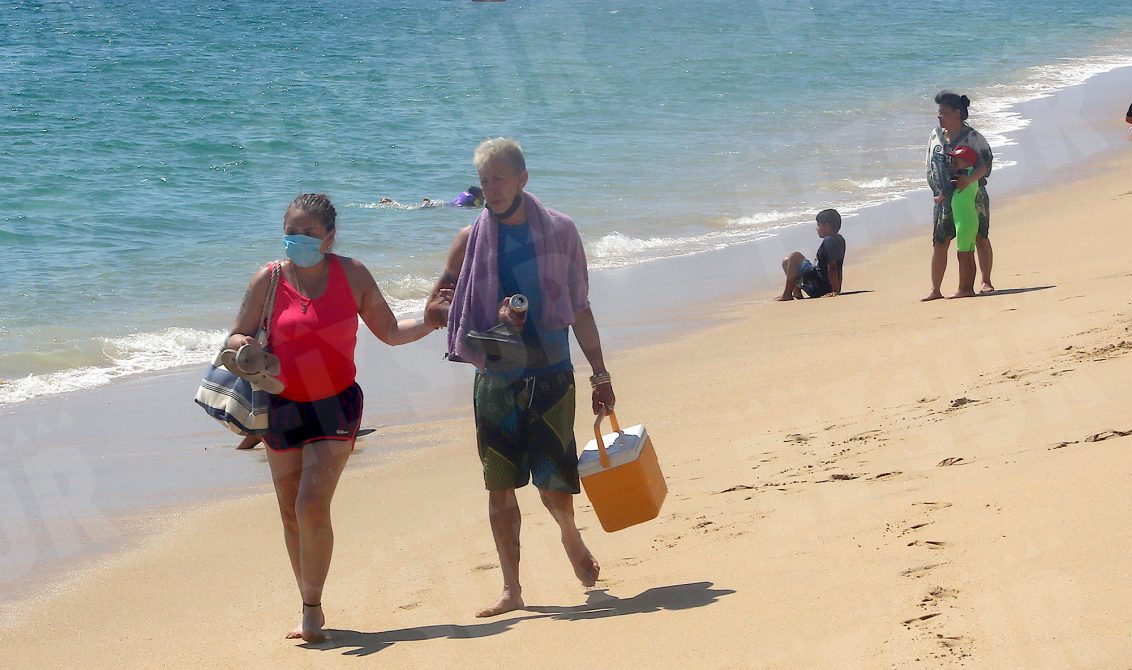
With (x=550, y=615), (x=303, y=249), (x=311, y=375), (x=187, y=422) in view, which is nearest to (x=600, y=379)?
(x=550, y=615)

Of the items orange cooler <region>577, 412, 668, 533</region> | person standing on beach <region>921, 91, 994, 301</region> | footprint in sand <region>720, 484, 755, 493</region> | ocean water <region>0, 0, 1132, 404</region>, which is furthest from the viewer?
ocean water <region>0, 0, 1132, 404</region>

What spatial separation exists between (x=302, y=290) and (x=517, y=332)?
29.8 inches

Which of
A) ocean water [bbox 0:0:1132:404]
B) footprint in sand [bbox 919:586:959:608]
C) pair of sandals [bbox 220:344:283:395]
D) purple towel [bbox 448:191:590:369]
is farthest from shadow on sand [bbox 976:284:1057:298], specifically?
pair of sandals [bbox 220:344:283:395]

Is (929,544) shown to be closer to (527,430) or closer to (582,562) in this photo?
(582,562)

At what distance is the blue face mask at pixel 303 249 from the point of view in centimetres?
414

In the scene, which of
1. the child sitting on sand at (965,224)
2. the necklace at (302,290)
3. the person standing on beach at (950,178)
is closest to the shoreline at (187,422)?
the person standing on beach at (950,178)

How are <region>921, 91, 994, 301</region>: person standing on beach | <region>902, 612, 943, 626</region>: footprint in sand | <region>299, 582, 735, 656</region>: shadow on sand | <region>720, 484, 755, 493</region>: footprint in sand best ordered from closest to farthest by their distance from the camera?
<region>902, 612, 943, 626</region>: footprint in sand → <region>299, 582, 735, 656</region>: shadow on sand → <region>720, 484, 755, 493</region>: footprint in sand → <region>921, 91, 994, 301</region>: person standing on beach

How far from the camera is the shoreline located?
230 inches

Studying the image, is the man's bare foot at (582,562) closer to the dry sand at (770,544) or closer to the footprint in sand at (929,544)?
the dry sand at (770,544)

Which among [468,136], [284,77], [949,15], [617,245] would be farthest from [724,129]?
[949,15]

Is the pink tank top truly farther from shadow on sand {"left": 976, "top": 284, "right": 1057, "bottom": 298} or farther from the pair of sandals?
shadow on sand {"left": 976, "top": 284, "right": 1057, "bottom": 298}

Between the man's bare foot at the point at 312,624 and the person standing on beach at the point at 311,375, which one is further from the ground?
the person standing on beach at the point at 311,375

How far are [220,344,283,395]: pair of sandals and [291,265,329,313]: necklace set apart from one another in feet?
0.70

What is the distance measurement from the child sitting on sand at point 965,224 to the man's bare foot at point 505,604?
18.7ft
